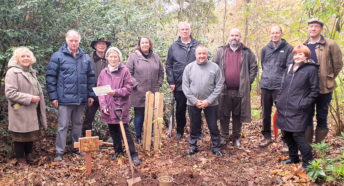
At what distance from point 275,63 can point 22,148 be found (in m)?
5.04

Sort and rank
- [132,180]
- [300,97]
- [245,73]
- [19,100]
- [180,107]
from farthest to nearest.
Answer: [180,107]
[245,73]
[19,100]
[300,97]
[132,180]

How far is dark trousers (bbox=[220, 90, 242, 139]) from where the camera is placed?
572 centimetres

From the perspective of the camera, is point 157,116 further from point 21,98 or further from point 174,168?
point 21,98

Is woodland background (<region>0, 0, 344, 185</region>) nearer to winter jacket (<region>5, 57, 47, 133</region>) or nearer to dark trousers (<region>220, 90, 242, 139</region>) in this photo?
winter jacket (<region>5, 57, 47, 133</region>)

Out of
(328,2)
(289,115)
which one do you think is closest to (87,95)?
(289,115)

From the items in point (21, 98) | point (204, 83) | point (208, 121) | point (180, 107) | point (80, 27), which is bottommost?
point (208, 121)

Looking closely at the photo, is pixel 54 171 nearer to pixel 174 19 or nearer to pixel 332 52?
pixel 332 52

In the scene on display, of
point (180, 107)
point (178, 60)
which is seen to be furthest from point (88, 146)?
point (178, 60)

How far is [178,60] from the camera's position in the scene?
240 inches

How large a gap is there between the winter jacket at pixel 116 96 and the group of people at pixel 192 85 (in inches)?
0.7

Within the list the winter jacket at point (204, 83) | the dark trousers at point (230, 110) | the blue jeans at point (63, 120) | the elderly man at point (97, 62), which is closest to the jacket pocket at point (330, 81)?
the dark trousers at point (230, 110)

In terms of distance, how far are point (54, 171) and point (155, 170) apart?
5.69ft

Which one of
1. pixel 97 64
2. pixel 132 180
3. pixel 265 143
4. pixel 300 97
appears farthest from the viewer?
pixel 265 143

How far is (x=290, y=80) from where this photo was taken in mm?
4379
